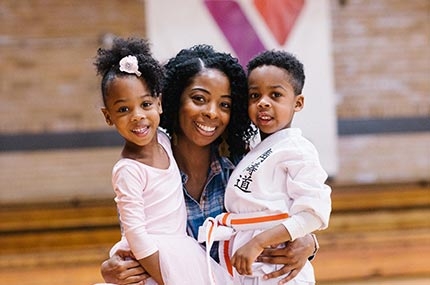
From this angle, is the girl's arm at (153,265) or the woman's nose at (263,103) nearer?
the girl's arm at (153,265)

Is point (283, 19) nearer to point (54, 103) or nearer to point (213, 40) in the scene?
point (213, 40)

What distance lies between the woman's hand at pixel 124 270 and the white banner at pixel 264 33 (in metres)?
2.91

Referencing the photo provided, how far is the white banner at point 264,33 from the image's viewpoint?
4.64 meters

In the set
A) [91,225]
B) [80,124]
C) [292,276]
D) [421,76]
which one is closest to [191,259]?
[292,276]

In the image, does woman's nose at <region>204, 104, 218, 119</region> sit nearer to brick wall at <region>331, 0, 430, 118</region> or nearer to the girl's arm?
the girl's arm

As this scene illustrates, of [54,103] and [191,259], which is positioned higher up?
[54,103]

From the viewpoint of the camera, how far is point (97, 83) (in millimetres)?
5590

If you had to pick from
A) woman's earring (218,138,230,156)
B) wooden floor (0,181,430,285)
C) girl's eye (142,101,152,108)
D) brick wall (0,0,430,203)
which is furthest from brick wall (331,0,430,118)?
girl's eye (142,101,152,108)

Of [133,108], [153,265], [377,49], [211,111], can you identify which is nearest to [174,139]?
[211,111]

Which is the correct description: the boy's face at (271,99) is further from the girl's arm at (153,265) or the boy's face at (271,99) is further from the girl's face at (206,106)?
the girl's arm at (153,265)

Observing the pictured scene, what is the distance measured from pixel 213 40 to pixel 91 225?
5.45 feet

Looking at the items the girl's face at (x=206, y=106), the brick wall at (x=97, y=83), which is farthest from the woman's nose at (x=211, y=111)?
the brick wall at (x=97, y=83)

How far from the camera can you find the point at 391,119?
5.84 m

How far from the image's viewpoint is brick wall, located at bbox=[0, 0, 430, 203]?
5.58 metres
